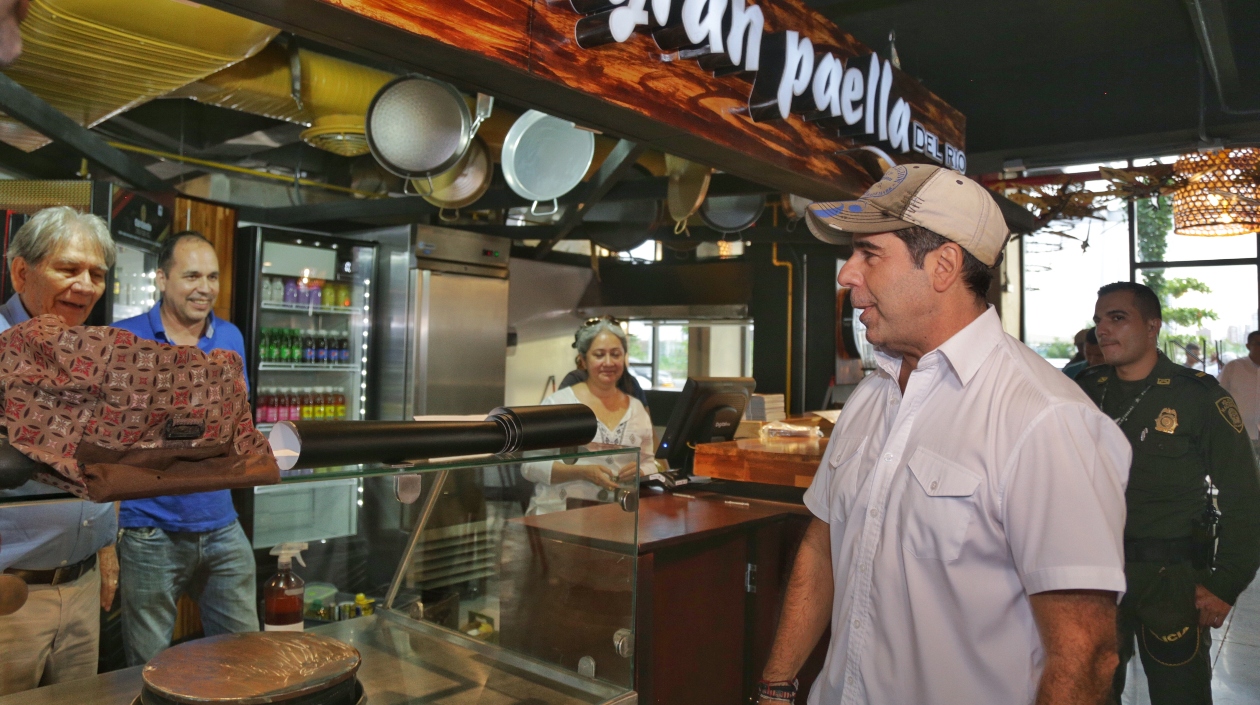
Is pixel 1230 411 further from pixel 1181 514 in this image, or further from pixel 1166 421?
pixel 1181 514

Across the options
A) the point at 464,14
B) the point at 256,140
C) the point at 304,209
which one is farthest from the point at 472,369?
the point at 464,14

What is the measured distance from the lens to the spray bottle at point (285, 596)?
4.62 ft

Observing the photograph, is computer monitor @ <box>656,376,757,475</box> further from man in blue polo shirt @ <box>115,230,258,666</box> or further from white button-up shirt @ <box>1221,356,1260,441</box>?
white button-up shirt @ <box>1221,356,1260,441</box>

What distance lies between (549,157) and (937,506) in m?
3.07

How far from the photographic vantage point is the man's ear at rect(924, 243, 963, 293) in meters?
1.58

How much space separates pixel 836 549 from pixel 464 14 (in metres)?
1.42

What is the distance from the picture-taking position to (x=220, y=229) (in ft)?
17.1

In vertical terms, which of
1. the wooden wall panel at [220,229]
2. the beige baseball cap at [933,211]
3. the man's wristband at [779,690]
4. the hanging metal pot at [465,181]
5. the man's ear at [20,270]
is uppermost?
the hanging metal pot at [465,181]

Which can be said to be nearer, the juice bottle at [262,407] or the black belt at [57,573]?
the black belt at [57,573]

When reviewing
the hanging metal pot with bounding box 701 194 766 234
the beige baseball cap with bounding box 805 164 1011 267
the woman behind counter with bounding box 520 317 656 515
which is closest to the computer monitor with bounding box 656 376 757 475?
the woman behind counter with bounding box 520 317 656 515

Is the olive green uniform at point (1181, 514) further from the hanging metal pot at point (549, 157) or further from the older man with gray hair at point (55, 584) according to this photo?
the older man with gray hair at point (55, 584)

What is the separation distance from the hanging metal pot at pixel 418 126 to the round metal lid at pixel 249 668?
2742mm

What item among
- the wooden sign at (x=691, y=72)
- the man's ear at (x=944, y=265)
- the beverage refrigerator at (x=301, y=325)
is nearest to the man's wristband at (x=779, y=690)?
the man's ear at (x=944, y=265)

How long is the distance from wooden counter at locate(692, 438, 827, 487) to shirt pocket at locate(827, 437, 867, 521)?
1410 mm
